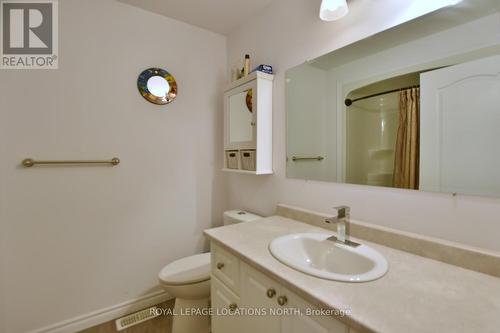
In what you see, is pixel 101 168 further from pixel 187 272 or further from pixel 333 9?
pixel 333 9

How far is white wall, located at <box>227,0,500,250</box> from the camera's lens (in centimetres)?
82

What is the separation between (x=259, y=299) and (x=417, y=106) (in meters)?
0.96

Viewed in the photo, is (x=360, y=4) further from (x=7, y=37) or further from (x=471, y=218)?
(x=7, y=37)

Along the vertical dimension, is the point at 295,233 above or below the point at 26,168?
below

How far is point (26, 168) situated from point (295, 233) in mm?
1600

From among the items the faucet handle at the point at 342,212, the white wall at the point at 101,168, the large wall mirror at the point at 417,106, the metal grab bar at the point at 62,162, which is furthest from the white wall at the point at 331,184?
the metal grab bar at the point at 62,162

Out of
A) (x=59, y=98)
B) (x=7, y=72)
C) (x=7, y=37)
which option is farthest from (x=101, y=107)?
(x=7, y=37)

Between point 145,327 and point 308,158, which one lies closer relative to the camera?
point 308,158

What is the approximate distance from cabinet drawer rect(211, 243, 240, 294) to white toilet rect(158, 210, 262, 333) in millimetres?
291

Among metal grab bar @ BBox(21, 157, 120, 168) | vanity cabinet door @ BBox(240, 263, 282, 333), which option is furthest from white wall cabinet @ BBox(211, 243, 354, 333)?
metal grab bar @ BBox(21, 157, 120, 168)

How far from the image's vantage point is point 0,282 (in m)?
1.31

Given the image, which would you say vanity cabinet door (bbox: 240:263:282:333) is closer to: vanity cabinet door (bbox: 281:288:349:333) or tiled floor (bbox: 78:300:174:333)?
vanity cabinet door (bbox: 281:288:349:333)

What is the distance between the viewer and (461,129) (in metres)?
0.81

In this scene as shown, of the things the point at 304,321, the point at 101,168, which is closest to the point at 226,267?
the point at 304,321
